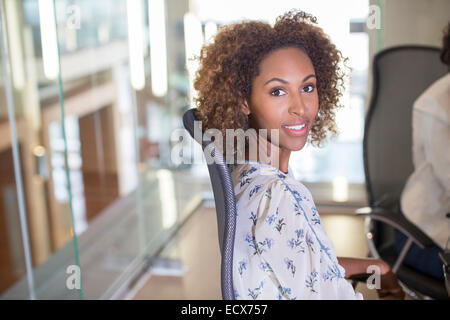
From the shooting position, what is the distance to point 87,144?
401cm

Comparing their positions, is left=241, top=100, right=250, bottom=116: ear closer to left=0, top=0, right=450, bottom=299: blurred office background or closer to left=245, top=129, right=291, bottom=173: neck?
left=245, top=129, right=291, bottom=173: neck

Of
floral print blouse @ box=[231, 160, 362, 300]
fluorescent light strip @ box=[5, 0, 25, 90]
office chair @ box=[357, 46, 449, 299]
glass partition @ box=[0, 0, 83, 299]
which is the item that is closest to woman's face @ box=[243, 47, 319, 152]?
floral print blouse @ box=[231, 160, 362, 300]

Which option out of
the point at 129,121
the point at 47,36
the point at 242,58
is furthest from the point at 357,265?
the point at 129,121

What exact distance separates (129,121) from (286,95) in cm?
259

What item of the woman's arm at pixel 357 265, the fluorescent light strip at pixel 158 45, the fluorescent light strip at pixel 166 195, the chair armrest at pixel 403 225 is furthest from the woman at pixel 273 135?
the fluorescent light strip at pixel 166 195

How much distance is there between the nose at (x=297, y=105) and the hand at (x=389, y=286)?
52 centimetres

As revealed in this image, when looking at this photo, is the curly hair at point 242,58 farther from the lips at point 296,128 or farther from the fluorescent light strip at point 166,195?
the fluorescent light strip at point 166,195

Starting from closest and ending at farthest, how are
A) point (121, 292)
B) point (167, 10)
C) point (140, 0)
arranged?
point (121, 292)
point (140, 0)
point (167, 10)

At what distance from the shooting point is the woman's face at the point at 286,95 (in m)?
1.12

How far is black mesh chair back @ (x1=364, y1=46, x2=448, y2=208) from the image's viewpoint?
7.02 ft

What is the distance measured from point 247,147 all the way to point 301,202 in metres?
0.18

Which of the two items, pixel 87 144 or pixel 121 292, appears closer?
pixel 121 292
